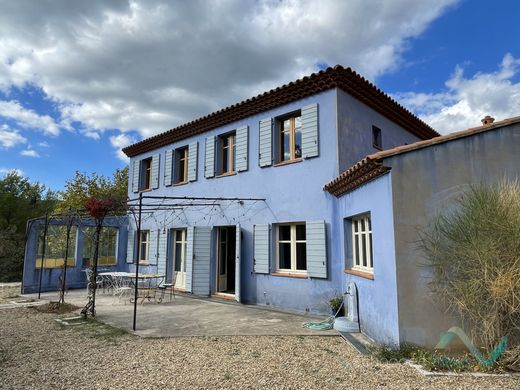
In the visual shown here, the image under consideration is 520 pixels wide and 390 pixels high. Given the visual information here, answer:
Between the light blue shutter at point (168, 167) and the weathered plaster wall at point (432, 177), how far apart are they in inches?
397

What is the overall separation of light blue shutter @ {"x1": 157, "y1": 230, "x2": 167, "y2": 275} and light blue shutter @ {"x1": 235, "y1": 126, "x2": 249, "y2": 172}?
4.60m

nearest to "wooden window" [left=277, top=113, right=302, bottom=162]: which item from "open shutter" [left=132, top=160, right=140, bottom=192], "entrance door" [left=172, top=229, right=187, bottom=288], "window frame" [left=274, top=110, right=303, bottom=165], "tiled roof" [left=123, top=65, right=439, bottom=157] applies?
"window frame" [left=274, top=110, right=303, bottom=165]

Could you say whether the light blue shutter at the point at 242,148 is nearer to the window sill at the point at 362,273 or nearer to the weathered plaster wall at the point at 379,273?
the weathered plaster wall at the point at 379,273

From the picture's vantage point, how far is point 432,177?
5.32 metres

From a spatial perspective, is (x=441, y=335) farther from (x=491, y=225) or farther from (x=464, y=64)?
(x=464, y=64)

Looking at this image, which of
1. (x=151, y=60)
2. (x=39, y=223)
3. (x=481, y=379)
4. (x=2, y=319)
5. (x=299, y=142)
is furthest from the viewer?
(x=39, y=223)

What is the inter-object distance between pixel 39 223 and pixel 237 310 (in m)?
8.95

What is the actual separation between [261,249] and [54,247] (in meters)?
9.25

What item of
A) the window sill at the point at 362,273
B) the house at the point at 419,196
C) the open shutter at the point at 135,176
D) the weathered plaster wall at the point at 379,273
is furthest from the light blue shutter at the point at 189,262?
the house at the point at 419,196

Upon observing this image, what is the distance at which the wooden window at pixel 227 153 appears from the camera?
1163 centimetres

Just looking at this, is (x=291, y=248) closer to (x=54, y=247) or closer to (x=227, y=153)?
(x=227, y=153)

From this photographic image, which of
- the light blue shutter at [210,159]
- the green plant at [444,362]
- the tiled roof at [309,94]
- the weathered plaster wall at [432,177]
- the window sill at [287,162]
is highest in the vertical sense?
the tiled roof at [309,94]

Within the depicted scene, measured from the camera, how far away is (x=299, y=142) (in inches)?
383

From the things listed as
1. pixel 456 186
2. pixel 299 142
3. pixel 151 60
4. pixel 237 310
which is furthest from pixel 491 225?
pixel 151 60
